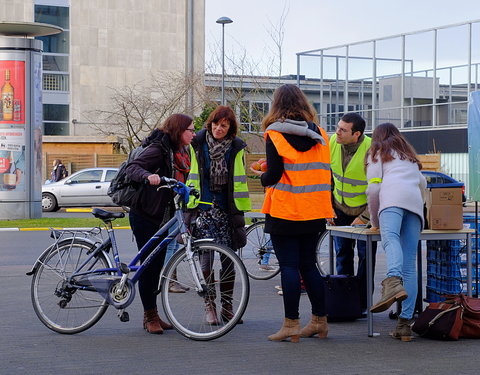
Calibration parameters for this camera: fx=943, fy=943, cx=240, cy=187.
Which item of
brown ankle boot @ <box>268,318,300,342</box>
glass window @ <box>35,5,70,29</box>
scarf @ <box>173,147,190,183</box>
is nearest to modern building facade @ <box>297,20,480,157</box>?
glass window @ <box>35,5,70,29</box>

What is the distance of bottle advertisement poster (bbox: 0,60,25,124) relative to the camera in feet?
71.7

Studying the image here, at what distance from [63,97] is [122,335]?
45.8 metres

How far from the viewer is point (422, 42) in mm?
39625

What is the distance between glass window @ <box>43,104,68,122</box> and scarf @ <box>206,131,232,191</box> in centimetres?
4498

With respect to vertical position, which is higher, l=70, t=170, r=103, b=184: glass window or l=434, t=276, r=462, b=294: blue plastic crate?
l=70, t=170, r=103, b=184: glass window

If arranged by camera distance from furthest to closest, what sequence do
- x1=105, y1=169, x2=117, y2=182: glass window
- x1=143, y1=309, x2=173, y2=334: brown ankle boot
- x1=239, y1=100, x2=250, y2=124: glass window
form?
x1=239, y1=100, x2=250, y2=124: glass window, x1=105, y1=169, x2=117, y2=182: glass window, x1=143, y1=309, x2=173, y2=334: brown ankle boot

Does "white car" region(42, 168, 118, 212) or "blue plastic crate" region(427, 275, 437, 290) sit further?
"white car" region(42, 168, 118, 212)

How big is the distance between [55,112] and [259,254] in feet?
139

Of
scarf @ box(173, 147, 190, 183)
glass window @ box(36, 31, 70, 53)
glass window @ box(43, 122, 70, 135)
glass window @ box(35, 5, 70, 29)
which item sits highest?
glass window @ box(35, 5, 70, 29)

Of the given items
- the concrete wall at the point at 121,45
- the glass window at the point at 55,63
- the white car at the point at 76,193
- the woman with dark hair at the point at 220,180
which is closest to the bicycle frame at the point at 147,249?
the woman with dark hair at the point at 220,180

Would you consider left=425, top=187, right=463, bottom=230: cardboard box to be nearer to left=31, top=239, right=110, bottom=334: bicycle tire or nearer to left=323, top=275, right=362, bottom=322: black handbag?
left=323, top=275, right=362, bottom=322: black handbag

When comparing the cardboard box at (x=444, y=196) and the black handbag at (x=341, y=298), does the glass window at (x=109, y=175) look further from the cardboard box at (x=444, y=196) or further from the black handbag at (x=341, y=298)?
the cardboard box at (x=444, y=196)

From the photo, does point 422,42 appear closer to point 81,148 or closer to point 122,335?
point 81,148

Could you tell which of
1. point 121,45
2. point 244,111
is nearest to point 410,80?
point 244,111
